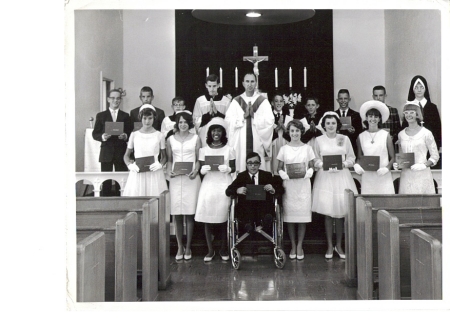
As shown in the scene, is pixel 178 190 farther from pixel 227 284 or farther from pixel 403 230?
pixel 403 230

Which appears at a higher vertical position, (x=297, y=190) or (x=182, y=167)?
(x=182, y=167)

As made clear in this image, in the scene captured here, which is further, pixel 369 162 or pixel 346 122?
pixel 346 122

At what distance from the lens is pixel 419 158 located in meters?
3.54

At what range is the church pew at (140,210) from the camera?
140 inches

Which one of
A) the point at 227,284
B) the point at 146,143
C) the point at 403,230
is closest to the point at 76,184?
the point at 146,143

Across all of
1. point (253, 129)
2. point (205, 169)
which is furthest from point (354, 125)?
point (205, 169)

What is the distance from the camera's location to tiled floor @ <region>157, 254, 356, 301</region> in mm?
3516

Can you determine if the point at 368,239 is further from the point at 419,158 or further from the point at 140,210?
the point at 140,210

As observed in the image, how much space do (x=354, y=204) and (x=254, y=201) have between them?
2.03ft

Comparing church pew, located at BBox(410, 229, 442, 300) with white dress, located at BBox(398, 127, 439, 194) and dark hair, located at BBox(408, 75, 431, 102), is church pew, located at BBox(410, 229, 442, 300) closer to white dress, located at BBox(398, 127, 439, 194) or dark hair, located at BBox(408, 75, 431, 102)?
white dress, located at BBox(398, 127, 439, 194)

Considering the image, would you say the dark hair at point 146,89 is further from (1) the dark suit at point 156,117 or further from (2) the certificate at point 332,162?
(2) the certificate at point 332,162

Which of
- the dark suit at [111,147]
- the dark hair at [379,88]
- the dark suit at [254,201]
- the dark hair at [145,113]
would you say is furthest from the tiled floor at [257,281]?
the dark hair at [379,88]

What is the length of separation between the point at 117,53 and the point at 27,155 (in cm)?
76

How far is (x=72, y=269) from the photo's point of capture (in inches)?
131
